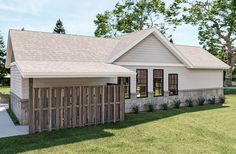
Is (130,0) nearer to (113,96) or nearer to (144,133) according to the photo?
(113,96)

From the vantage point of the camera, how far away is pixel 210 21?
1409 inches

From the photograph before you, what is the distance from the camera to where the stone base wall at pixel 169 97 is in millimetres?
14030

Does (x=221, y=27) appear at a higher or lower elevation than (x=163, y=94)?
higher

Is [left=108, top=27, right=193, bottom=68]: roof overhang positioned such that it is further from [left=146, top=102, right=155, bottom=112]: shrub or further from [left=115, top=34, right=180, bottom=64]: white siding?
[left=146, top=102, right=155, bottom=112]: shrub

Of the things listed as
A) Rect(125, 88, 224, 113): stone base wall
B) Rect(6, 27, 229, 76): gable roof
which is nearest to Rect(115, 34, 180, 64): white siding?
Rect(6, 27, 229, 76): gable roof

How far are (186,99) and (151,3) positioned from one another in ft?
76.0

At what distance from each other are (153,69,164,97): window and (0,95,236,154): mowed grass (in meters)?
4.19

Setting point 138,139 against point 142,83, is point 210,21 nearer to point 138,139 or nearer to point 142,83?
point 142,83

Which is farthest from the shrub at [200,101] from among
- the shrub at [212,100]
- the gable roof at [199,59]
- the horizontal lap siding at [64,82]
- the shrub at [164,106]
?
the horizontal lap siding at [64,82]

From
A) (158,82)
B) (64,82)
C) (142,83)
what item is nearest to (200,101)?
(158,82)

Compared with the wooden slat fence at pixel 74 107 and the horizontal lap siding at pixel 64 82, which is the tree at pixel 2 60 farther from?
the wooden slat fence at pixel 74 107

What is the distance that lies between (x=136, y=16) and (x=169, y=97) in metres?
23.0

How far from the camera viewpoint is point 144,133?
9.27 metres

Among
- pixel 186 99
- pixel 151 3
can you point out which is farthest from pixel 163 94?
pixel 151 3
